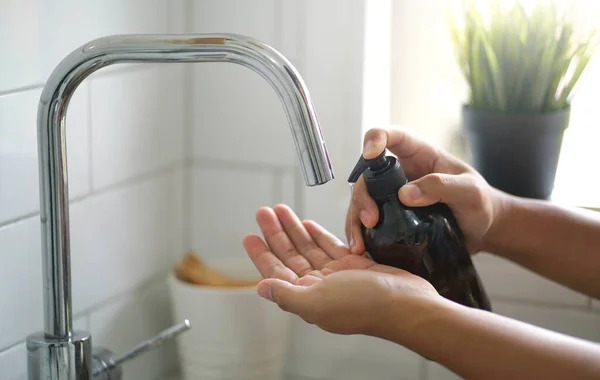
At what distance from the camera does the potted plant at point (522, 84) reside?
3.82 feet

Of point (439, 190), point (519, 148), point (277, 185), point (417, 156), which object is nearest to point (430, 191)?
point (439, 190)

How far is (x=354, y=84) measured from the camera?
4.10 ft

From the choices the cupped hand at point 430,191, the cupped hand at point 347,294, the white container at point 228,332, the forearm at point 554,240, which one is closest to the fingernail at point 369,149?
the cupped hand at point 430,191

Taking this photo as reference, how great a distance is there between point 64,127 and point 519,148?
633 mm

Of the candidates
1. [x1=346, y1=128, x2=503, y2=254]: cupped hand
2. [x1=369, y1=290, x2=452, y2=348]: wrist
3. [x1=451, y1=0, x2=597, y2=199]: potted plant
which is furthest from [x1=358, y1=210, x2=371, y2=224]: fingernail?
[x1=451, y1=0, x2=597, y2=199]: potted plant

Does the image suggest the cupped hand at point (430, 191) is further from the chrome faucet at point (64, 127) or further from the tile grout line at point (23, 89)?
the tile grout line at point (23, 89)

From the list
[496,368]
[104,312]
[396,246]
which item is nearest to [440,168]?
[396,246]

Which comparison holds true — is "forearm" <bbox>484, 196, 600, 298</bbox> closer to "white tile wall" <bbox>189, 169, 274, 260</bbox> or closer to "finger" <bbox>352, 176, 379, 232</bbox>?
"finger" <bbox>352, 176, 379, 232</bbox>

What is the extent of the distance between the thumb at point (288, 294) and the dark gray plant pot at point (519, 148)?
0.47m

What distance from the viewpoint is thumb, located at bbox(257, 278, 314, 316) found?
2.67 ft

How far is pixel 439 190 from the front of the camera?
3.01 feet

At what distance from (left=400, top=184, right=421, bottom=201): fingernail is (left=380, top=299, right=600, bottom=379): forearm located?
119mm

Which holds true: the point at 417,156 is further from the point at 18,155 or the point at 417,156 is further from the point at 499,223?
the point at 18,155

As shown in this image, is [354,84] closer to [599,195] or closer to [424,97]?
[424,97]
